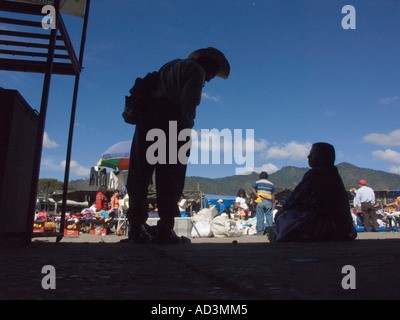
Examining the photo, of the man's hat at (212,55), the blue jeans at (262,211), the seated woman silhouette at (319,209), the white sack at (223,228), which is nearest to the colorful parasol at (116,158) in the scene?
the white sack at (223,228)

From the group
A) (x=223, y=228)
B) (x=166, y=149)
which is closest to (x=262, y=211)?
(x=223, y=228)

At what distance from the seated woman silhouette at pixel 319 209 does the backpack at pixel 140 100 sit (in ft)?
6.99

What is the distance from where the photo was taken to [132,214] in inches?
117

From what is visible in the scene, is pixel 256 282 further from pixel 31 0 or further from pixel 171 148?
pixel 31 0

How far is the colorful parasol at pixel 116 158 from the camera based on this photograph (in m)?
12.3

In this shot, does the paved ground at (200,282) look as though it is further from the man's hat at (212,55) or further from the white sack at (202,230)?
the white sack at (202,230)

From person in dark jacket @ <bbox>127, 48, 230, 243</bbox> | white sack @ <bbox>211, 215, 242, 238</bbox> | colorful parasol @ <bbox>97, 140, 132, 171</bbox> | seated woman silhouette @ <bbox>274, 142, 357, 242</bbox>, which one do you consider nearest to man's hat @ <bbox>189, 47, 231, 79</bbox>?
person in dark jacket @ <bbox>127, 48, 230, 243</bbox>

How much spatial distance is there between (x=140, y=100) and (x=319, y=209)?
7.88 feet

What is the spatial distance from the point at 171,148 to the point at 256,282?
7.02 ft

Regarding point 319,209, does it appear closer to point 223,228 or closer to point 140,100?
point 140,100

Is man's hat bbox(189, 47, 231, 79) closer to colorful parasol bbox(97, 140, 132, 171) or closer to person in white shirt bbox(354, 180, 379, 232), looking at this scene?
colorful parasol bbox(97, 140, 132, 171)
